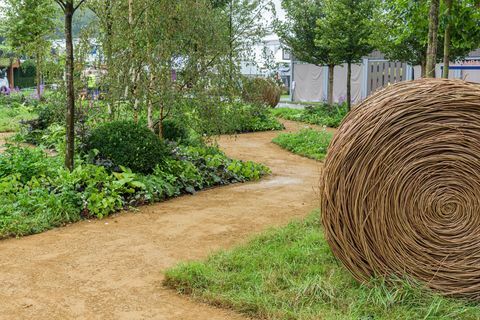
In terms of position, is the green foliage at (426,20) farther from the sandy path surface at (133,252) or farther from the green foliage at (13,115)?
the green foliage at (13,115)

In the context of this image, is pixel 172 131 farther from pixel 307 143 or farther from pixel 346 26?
pixel 346 26

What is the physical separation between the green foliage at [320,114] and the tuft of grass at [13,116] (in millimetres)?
8564

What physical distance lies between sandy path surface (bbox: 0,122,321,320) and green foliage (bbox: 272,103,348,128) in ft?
31.7

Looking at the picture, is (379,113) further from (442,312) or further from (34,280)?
(34,280)

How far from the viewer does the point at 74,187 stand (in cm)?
762

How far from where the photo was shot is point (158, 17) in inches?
383

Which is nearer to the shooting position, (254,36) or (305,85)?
(254,36)

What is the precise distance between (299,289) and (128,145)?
4629 mm

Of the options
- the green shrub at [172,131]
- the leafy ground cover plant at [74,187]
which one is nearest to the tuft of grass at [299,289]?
the leafy ground cover plant at [74,187]

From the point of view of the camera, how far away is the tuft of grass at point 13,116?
16.0m

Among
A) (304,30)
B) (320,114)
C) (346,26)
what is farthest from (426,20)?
(304,30)

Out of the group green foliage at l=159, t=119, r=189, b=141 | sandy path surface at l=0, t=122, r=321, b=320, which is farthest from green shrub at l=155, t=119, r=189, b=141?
sandy path surface at l=0, t=122, r=321, b=320

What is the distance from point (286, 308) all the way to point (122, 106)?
696 cm

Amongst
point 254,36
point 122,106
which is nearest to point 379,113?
point 122,106
